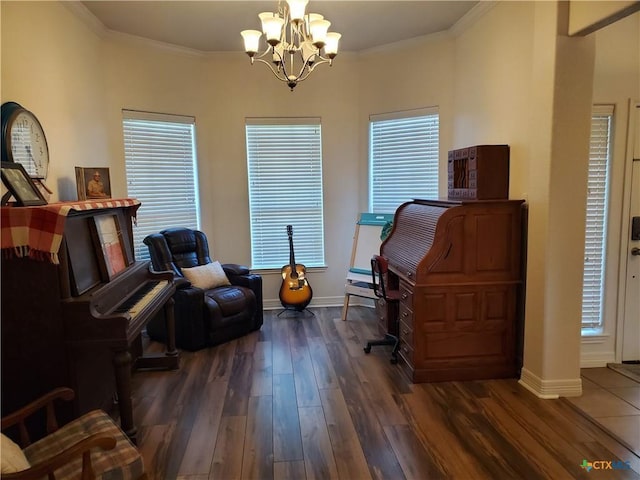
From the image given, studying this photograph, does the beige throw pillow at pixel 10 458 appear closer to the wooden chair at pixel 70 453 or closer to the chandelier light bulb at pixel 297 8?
the wooden chair at pixel 70 453

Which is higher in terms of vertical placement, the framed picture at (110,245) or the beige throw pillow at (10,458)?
the framed picture at (110,245)

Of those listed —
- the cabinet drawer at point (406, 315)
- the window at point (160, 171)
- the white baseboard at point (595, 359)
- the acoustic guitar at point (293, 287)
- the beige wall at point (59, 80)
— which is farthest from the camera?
the acoustic guitar at point (293, 287)

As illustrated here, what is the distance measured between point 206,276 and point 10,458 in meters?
2.89

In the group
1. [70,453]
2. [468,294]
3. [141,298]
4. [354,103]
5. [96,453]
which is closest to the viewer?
[70,453]

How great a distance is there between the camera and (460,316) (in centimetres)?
326

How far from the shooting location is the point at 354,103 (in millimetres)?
5094

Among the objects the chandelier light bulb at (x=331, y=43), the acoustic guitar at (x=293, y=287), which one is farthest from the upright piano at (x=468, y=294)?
the acoustic guitar at (x=293, y=287)

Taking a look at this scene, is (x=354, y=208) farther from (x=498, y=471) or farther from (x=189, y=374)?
(x=498, y=471)

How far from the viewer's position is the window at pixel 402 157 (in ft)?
15.5

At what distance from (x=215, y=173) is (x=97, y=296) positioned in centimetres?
285

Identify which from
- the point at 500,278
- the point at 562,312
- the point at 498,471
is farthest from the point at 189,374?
the point at 562,312

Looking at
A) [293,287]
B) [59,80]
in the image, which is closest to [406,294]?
[293,287]

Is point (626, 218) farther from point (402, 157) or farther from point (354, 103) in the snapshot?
point (354, 103)

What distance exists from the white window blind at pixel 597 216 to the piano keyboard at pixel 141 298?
10.8 feet
